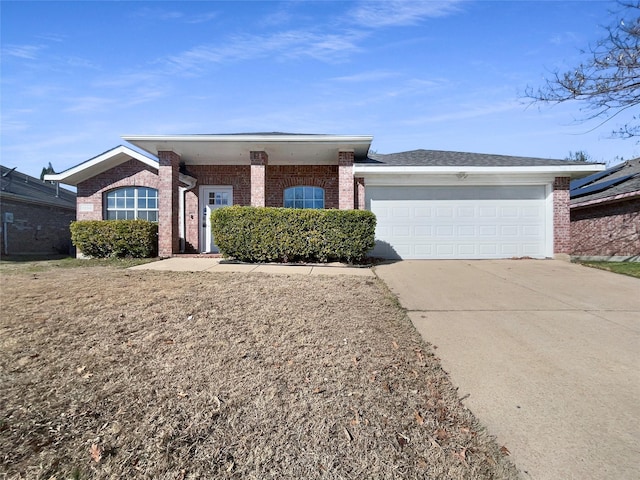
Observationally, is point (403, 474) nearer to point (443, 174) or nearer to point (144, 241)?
point (443, 174)

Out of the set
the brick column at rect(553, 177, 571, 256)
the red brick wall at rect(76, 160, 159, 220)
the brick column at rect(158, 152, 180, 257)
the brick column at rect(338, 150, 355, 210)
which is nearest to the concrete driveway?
the brick column at rect(553, 177, 571, 256)

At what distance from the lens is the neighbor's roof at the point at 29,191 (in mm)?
14250

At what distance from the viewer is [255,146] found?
1055 centimetres

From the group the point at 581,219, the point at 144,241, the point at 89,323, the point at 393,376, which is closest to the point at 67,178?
the point at 144,241

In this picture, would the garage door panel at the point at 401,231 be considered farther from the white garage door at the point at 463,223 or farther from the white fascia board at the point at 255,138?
the white fascia board at the point at 255,138

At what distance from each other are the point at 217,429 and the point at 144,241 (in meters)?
9.74

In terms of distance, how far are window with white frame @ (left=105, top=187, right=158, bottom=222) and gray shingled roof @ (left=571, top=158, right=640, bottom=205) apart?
1558 centimetres

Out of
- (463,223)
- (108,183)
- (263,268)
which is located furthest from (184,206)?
(463,223)

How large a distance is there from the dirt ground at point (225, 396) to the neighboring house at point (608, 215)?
36.5ft

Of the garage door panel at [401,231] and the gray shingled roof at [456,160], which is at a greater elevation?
the gray shingled roof at [456,160]


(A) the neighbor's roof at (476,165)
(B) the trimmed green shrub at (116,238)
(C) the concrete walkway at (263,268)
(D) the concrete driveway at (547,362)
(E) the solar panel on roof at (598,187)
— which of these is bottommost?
(D) the concrete driveway at (547,362)

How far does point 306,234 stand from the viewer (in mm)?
9102

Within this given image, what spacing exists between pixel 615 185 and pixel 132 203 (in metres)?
17.2

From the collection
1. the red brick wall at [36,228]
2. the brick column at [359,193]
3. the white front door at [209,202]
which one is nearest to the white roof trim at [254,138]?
the brick column at [359,193]
